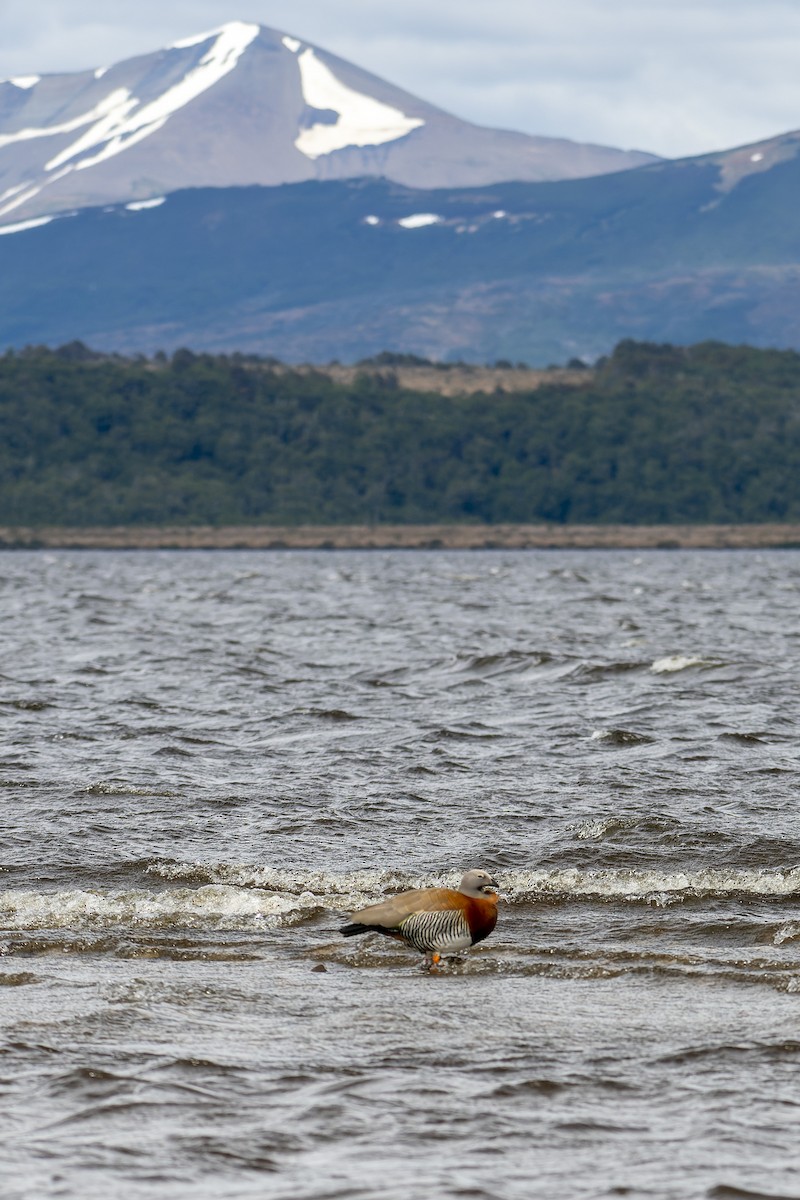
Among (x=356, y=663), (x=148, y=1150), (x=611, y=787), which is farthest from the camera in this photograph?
(x=356, y=663)

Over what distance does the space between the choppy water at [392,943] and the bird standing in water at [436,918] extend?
269mm

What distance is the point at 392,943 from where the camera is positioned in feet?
43.9

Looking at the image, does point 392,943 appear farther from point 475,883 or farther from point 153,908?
point 153,908

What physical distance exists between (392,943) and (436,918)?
4.51 ft

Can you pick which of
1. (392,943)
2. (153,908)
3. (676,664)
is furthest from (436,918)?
(676,664)

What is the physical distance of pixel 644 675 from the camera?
33.2 meters

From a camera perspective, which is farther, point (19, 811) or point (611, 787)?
point (611, 787)

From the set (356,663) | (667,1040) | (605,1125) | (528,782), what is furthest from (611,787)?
(356,663)

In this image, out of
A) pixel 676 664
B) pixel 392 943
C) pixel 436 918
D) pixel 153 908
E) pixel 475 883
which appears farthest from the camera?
pixel 676 664

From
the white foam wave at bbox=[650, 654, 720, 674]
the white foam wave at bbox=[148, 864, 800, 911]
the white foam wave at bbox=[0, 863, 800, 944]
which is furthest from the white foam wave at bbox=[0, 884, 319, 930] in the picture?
the white foam wave at bbox=[650, 654, 720, 674]

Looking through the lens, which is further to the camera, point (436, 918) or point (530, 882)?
point (530, 882)

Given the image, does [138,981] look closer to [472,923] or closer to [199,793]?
[472,923]

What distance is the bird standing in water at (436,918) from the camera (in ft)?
39.7

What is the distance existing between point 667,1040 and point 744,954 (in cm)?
268
